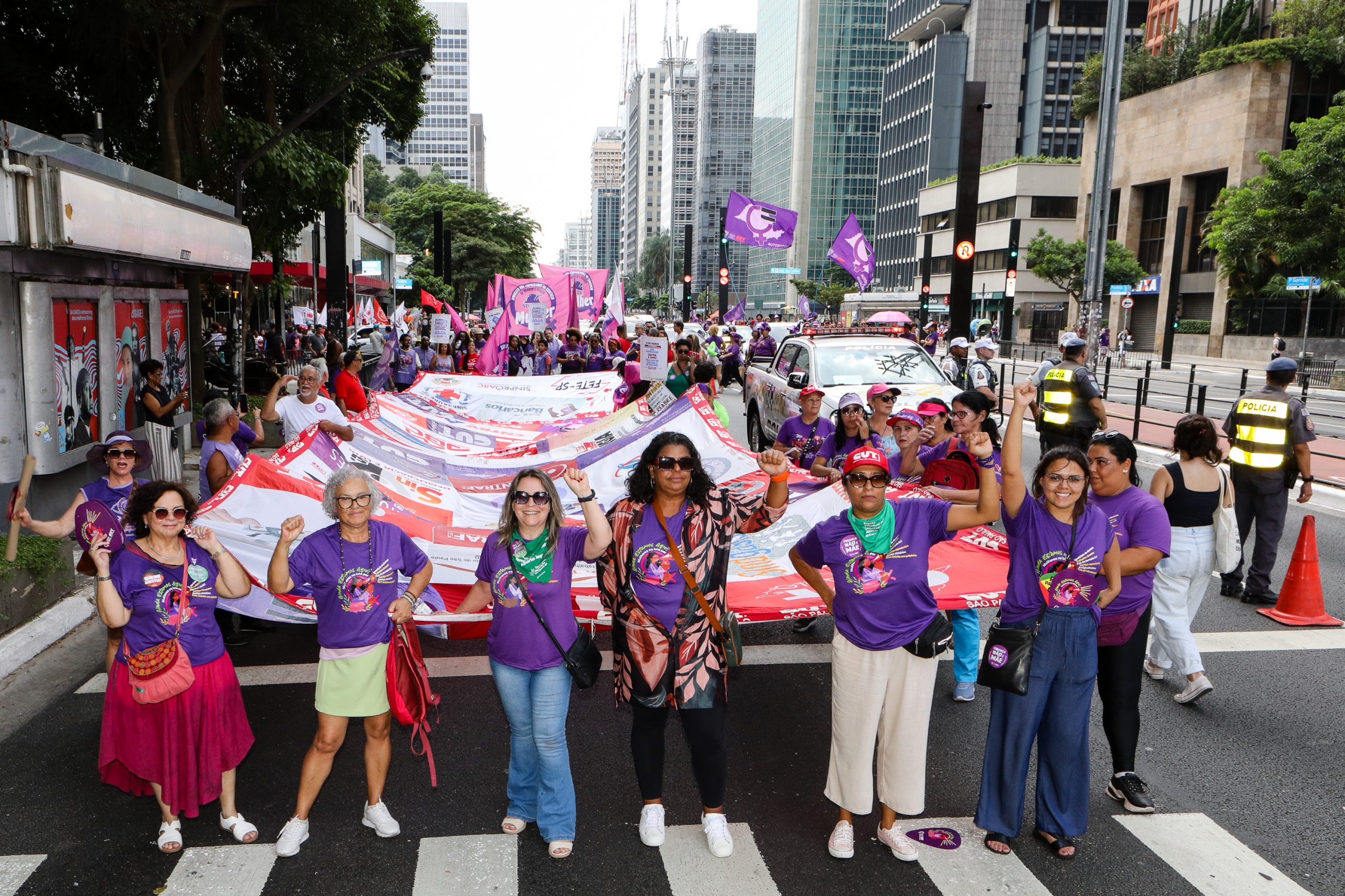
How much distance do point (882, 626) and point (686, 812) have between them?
147 centimetres

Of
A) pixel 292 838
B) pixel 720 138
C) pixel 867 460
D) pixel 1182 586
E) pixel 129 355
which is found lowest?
pixel 292 838

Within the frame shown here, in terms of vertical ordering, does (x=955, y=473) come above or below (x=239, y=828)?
above

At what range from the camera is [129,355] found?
38.8 ft

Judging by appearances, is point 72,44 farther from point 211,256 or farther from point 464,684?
point 464,684

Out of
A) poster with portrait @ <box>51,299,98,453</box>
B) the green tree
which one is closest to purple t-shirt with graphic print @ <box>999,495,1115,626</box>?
poster with portrait @ <box>51,299,98,453</box>

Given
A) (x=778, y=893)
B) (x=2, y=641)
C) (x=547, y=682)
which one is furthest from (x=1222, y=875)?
(x=2, y=641)

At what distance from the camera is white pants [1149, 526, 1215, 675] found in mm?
6043

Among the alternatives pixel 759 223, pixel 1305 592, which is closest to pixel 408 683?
pixel 1305 592

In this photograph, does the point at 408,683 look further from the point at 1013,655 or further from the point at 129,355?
the point at 129,355

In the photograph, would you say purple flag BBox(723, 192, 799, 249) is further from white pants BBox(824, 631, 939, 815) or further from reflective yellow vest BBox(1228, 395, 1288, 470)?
white pants BBox(824, 631, 939, 815)

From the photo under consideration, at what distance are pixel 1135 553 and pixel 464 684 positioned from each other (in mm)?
4088

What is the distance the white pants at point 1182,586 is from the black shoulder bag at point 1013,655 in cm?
223

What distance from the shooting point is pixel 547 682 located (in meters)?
4.27

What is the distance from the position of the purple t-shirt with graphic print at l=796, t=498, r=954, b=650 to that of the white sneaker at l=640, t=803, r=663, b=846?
1199 mm
